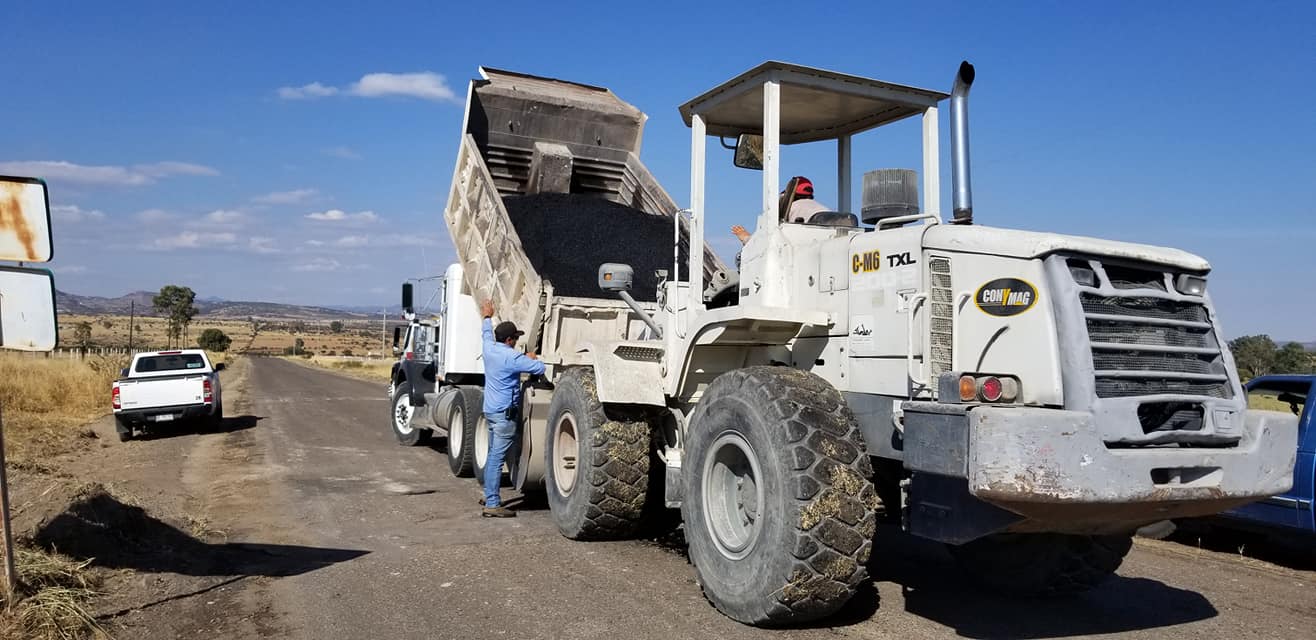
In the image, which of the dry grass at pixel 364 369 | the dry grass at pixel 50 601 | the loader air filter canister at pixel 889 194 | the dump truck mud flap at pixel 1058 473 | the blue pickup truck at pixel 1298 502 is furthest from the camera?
the dry grass at pixel 364 369

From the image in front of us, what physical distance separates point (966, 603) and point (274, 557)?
15.4ft

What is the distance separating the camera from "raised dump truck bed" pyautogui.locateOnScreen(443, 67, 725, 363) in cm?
995

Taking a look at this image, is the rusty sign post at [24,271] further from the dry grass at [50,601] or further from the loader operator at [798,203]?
the loader operator at [798,203]

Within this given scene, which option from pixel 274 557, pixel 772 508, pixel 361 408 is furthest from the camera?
pixel 361 408

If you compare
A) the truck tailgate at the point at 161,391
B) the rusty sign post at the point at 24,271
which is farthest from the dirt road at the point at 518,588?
the truck tailgate at the point at 161,391

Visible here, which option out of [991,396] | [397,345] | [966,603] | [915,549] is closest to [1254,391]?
[915,549]

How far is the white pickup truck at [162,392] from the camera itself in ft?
53.3

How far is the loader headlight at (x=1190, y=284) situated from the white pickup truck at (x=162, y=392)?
53.5 ft

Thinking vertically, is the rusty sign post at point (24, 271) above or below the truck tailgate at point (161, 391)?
above

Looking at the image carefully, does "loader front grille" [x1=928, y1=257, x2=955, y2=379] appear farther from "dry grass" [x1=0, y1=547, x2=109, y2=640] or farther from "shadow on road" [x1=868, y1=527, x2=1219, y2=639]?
"dry grass" [x1=0, y1=547, x2=109, y2=640]

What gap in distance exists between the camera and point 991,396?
4.31 m

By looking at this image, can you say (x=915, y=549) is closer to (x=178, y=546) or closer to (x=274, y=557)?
(x=274, y=557)

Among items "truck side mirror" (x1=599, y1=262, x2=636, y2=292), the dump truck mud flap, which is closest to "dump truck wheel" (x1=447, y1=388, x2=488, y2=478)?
"truck side mirror" (x1=599, y1=262, x2=636, y2=292)

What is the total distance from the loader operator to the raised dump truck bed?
3.42 metres
